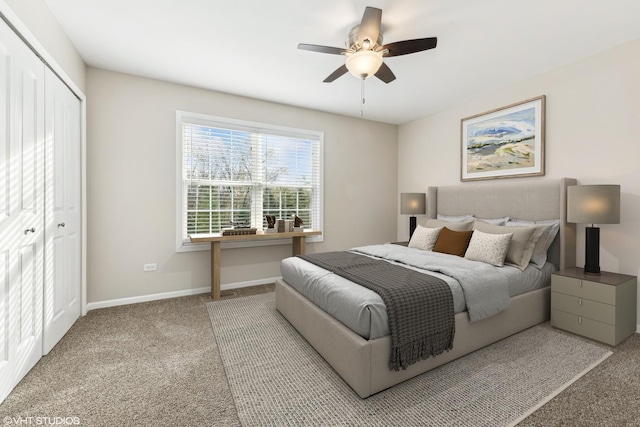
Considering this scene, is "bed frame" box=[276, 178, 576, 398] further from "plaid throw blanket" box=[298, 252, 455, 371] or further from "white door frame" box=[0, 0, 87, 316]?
"white door frame" box=[0, 0, 87, 316]

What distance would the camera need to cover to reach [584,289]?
250 centimetres

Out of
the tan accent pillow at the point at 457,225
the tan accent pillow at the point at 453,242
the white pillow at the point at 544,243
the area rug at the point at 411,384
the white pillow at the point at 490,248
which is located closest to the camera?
the area rug at the point at 411,384

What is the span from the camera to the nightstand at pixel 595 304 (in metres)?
2.35

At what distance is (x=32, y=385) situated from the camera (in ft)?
5.98

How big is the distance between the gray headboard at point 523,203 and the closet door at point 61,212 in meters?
4.57

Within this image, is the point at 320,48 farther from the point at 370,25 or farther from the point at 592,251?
the point at 592,251

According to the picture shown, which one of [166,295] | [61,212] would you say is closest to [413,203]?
[166,295]

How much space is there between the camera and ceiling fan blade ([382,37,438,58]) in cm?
208

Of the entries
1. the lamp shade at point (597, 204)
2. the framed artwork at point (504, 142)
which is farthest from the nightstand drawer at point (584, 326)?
the framed artwork at point (504, 142)

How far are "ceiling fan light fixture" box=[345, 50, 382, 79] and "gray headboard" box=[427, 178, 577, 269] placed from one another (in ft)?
7.78

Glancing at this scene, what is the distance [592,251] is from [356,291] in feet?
7.92

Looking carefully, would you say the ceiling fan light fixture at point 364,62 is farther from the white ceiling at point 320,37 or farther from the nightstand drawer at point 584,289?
the nightstand drawer at point 584,289

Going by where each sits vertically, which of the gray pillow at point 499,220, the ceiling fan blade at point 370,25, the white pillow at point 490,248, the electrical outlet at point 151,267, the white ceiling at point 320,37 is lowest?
the electrical outlet at point 151,267

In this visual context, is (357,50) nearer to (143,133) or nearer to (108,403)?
(143,133)
